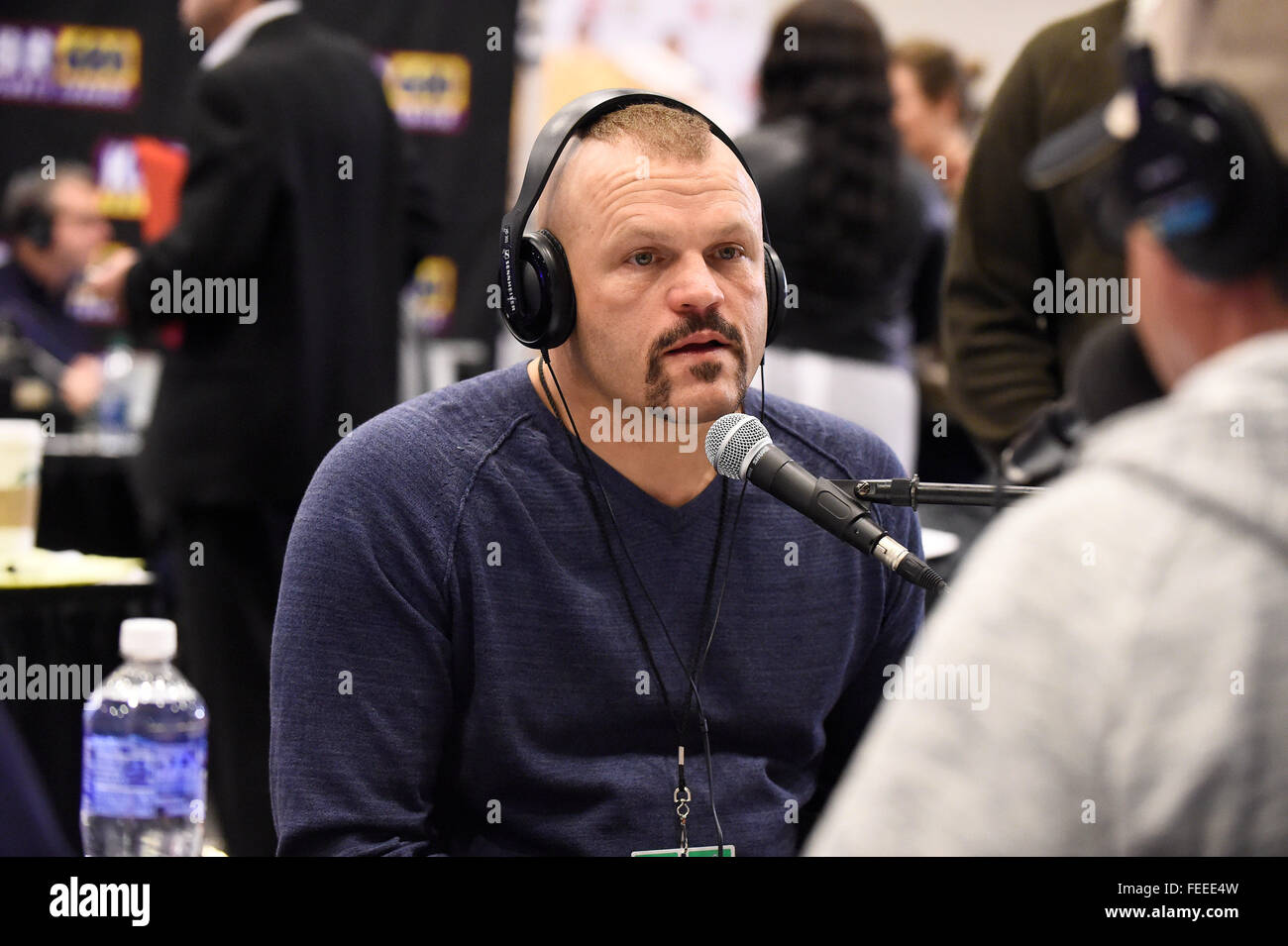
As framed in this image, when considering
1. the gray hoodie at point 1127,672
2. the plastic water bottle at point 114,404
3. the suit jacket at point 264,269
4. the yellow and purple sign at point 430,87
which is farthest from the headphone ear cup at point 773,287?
the yellow and purple sign at point 430,87

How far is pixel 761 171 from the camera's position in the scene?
294 centimetres

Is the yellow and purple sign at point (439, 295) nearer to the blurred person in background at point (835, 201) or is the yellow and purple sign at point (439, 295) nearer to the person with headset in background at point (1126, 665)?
the blurred person in background at point (835, 201)

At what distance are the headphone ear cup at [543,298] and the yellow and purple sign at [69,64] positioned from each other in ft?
17.8

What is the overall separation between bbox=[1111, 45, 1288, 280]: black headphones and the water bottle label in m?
1.43

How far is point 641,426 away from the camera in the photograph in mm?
1603

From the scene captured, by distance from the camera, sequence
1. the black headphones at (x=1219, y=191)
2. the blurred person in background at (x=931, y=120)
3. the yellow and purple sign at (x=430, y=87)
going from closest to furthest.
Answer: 1. the black headphones at (x=1219, y=191)
2. the blurred person in background at (x=931, y=120)
3. the yellow and purple sign at (x=430, y=87)

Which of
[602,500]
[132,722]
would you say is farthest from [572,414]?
[132,722]

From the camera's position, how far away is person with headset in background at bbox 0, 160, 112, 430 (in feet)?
16.5

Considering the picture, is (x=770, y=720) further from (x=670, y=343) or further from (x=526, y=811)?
(x=670, y=343)

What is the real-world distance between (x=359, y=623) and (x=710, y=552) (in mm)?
385

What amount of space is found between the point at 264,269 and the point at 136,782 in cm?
139

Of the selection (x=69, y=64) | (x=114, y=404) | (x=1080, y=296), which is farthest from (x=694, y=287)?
(x=69, y=64)

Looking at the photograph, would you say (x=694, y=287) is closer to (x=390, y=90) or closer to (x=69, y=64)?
(x=390, y=90)

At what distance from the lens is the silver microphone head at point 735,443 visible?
135 centimetres
